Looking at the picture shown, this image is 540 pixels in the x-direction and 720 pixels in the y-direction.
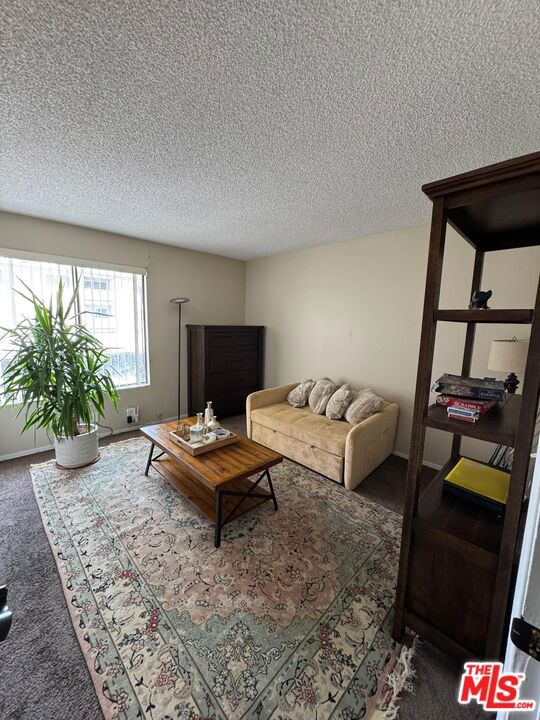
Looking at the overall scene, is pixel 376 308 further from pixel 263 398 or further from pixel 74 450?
pixel 74 450

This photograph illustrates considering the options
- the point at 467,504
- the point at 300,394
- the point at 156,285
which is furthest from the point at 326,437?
the point at 156,285

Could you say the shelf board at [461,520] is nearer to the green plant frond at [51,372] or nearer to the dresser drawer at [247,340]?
the green plant frond at [51,372]

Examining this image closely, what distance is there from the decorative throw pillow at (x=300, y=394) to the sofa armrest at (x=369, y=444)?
944 mm

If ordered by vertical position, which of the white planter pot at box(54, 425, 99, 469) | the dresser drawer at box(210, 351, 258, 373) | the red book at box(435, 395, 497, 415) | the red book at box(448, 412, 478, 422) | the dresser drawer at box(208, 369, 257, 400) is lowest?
the white planter pot at box(54, 425, 99, 469)

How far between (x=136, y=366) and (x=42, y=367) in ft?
4.29

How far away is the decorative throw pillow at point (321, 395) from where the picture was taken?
10.6ft

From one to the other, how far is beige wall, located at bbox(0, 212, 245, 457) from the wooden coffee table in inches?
63.1

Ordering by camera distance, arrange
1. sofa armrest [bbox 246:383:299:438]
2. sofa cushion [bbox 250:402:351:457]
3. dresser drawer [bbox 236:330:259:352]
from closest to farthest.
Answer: sofa cushion [bbox 250:402:351:457] → sofa armrest [bbox 246:383:299:438] → dresser drawer [bbox 236:330:259:352]

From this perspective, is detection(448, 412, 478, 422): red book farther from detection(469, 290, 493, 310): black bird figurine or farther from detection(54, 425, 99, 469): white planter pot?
detection(54, 425, 99, 469): white planter pot

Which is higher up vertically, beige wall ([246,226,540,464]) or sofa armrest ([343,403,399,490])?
beige wall ([246,226,540,464])

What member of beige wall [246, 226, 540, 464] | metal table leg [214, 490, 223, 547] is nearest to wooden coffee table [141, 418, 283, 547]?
metal table leg [214, 490, 223, 547]

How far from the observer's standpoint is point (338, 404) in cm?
304

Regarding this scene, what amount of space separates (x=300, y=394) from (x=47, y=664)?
2811 millimetres

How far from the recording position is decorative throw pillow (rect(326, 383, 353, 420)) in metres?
3.03
